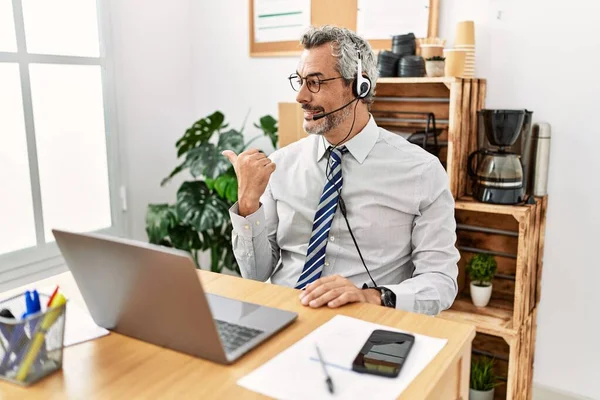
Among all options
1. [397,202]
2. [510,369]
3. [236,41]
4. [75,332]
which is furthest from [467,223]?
[75,332]

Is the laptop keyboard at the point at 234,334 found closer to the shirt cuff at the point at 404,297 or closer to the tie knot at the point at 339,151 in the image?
the shirt cuff at the point at 404,297

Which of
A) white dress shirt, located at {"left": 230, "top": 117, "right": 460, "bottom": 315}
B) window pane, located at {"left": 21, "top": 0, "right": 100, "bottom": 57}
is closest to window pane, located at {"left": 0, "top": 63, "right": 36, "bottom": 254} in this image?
window pane, located at {"left": 21, "top": 0, "right": 100, "bottom": 57}

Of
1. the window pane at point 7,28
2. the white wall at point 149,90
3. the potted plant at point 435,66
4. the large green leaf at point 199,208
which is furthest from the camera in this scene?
the white wall at point 149,90

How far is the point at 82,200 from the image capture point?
2740mm

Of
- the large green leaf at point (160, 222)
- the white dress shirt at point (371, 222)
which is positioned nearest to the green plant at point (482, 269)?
the white dress shirt at point (371, 222)

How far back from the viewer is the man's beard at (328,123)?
161 cm

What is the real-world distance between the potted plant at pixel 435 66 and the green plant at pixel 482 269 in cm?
73

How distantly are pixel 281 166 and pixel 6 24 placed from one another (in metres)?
1.46

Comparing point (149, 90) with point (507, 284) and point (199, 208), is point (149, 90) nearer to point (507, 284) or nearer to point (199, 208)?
point (199, 208)

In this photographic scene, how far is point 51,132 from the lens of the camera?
2.56 m

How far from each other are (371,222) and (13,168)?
166 centimetres

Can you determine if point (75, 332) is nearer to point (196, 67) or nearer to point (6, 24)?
point (6, 24)

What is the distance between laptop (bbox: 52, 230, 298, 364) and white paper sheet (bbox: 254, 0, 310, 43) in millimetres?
1951

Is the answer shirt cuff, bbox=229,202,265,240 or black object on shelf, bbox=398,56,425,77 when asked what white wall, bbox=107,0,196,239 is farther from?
shirt cuff, bbox=229,202,265,240
